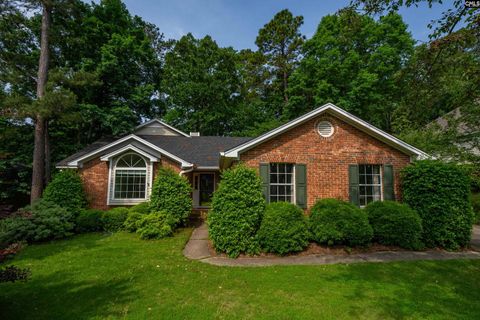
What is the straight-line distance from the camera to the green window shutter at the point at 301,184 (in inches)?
355

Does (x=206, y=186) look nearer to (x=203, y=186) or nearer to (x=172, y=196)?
(x=203, y=186)

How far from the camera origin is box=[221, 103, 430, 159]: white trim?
8805mm

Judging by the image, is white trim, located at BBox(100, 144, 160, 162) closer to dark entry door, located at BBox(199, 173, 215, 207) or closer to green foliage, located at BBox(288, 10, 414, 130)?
dark entry door, located at BBox(199, 173, 215, 207)

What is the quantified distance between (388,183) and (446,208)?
6.18 feet

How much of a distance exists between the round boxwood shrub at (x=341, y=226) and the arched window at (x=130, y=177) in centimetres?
842

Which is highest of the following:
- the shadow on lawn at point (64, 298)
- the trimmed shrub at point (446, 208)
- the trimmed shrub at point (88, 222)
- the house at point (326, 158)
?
the house at point (326, 158)

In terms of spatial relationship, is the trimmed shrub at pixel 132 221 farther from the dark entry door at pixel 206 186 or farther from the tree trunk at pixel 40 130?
the tree trunk at pixel 40 130

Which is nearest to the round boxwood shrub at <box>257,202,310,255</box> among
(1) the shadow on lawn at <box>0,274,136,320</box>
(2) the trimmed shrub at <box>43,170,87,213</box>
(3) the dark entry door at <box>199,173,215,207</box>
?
(1) the shadow on lawn at <box>0,274,136,320</box>

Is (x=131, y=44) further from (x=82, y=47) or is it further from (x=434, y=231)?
(x=434, y=231)

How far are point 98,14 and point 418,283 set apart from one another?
A: 2565cm

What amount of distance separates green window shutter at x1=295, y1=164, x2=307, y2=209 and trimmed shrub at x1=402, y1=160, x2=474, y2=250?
3.99 metres

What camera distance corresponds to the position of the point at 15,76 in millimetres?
13102

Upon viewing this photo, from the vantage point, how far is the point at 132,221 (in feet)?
31.9

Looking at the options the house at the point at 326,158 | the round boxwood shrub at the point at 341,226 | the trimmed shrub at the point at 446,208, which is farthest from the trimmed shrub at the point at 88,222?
the trimmed shrub at the point at 446,208
